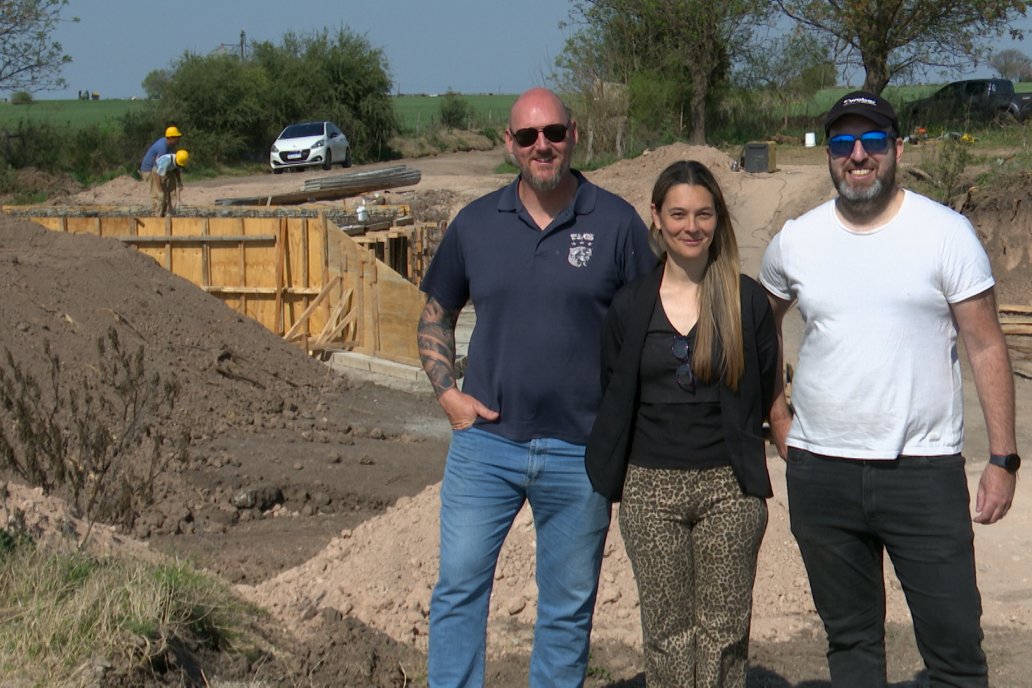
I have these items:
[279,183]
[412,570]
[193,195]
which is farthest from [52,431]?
[279,183]

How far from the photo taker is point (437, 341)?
403 cm

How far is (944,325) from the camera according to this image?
11.0 ft

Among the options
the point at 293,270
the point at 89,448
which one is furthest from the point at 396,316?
the point at 89,448

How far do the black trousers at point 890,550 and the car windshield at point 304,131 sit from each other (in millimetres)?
35052

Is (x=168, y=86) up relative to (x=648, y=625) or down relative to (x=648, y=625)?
up

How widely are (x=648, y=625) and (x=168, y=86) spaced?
45.8 m

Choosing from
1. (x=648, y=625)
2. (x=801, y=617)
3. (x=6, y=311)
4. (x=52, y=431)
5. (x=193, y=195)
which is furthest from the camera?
(x=193, y=195)

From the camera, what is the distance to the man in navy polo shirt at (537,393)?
3.67 m

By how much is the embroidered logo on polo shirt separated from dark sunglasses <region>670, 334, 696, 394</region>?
39 cm

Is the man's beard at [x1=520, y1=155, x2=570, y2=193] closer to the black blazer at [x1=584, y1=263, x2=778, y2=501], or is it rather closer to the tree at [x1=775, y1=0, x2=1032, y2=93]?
the black blazer at [x1=584, y1=263, x2=778, y2=501]

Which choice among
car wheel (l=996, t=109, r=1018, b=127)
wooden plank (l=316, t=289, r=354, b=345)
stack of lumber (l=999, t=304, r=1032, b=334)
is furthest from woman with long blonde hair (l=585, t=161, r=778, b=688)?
A: car wheel (l=996, t=109, r=1018, b=127)

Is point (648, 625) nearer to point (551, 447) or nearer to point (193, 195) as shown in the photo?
point (551, 447)

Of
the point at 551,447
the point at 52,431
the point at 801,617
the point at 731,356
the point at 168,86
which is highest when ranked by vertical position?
the point at 168,86

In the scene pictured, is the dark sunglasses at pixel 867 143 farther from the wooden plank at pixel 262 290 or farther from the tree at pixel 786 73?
the tree at pixel 786 73
